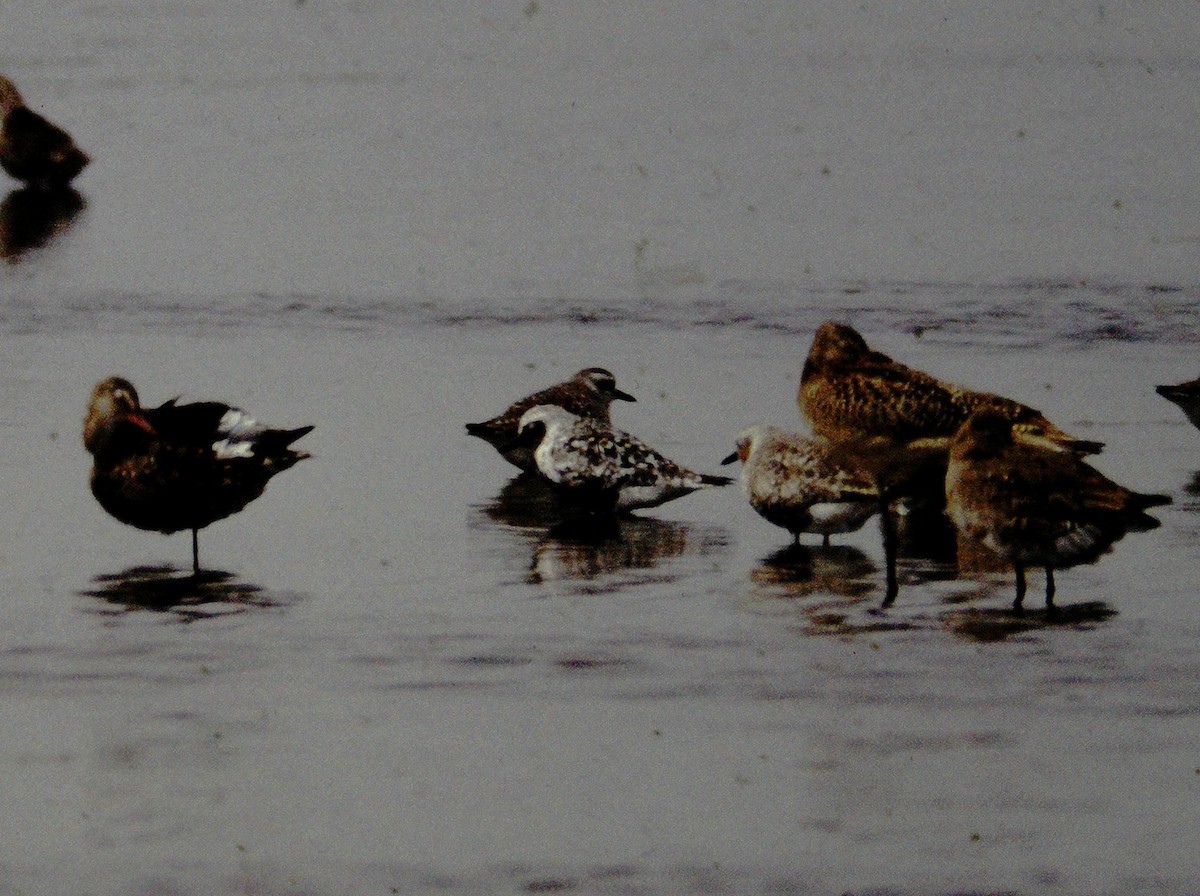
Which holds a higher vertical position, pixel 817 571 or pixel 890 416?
pixel 890 416

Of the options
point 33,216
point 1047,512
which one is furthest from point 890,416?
point 33,216

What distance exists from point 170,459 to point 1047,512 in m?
4.01

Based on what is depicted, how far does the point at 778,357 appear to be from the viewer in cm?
1714

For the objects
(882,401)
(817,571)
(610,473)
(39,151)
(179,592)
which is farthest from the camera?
(39,151)

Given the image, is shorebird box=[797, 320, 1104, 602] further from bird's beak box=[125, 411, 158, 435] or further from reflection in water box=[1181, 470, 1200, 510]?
bird's beak box=[125, 411, 158, 435]

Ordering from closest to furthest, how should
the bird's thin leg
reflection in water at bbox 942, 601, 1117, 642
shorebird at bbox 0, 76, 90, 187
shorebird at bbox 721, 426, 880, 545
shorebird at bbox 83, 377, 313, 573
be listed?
1. reflection in water at bbox 942, 601, 1117, 642
2. the bird's thin leg
3. shorebird at bbox 83, 377, 313, 573
4. shorebird at bbox 721, 426, 880, 545
5. shorebird at bbox 0, 76, 90, 187

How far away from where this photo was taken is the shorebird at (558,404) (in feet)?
46.5

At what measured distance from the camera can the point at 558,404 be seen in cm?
1476

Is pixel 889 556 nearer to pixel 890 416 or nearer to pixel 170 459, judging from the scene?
pixel 890 416

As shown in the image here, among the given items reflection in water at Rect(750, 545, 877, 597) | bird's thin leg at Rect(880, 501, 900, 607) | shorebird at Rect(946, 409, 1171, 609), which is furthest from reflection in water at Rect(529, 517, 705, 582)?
shorebird at Rect(946, 409, 1171, 609)

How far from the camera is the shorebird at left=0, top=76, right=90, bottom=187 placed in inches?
1043

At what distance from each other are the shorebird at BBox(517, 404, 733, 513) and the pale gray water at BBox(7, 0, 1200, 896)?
0.20 metres

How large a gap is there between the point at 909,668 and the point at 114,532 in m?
4.67

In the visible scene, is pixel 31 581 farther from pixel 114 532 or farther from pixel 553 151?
pixel 553 151
